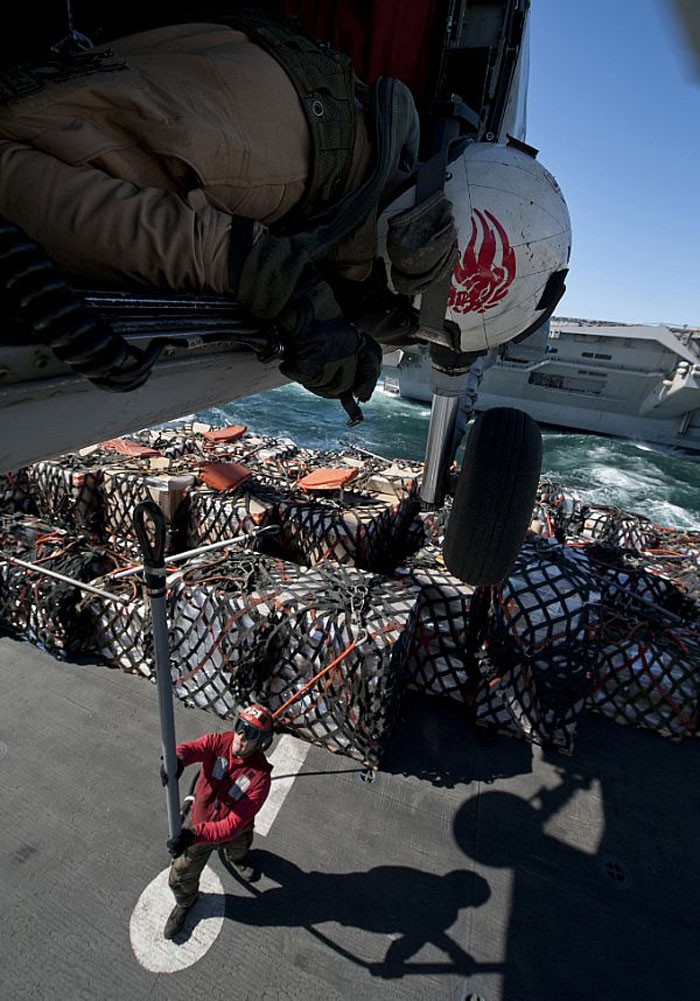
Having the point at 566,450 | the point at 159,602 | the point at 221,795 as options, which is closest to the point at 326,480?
the point at 221,795

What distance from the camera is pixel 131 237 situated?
1.50 m

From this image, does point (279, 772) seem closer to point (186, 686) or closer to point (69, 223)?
point (186, 686)

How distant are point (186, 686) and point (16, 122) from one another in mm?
4781

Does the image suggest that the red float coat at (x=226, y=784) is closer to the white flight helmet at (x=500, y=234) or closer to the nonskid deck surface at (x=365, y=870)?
the nonskid deck surface at (x=365, y=870)

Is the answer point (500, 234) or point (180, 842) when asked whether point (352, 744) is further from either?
point (500, 234)

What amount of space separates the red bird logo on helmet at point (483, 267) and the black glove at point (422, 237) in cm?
23

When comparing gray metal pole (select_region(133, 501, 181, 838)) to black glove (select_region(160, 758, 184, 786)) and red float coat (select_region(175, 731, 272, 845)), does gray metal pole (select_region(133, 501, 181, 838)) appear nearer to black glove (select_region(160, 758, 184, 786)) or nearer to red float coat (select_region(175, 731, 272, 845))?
A: black glove (select_region(160, 758, 184, 786))

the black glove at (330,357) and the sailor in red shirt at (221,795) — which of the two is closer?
the black glove at (330,357)

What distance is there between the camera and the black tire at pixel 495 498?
10.6 feet

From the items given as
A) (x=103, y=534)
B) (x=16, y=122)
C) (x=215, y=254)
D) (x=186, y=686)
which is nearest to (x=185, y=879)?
(x=186, y=686)

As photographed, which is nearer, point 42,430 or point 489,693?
point 42,430

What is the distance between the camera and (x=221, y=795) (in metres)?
3.31

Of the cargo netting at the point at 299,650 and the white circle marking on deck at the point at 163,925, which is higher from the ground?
the cargo netting at the point at 299,650

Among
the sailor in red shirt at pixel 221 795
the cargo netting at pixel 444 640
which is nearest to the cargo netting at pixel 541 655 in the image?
the cargo netting at pixel 444 640
